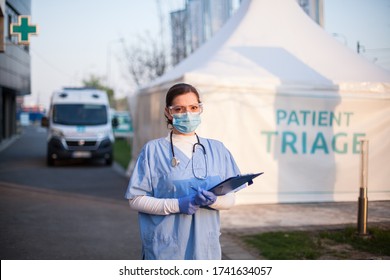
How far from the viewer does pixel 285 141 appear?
9.46 m

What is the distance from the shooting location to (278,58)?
33.1 feet

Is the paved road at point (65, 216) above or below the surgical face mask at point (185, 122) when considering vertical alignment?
below

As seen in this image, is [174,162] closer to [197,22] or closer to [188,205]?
[188,205]

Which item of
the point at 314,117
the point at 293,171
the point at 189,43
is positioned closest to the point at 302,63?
the point at 314,117

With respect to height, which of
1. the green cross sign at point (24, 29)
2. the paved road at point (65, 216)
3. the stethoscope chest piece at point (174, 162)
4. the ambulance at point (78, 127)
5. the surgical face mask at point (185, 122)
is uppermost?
the green cross sign at point (24, 29)

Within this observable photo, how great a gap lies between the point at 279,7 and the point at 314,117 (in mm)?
2992

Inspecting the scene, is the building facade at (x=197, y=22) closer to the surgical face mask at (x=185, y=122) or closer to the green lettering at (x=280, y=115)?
the green lettering at (x=280, y=115)

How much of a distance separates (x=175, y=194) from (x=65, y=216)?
6.03 meters

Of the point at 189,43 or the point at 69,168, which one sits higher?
the point at 189,43

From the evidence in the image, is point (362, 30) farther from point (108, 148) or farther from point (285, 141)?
point (108, 148)

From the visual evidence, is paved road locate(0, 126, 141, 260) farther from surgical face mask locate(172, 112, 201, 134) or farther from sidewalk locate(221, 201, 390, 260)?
surgical face mask locate(172, 112, 201, 134)

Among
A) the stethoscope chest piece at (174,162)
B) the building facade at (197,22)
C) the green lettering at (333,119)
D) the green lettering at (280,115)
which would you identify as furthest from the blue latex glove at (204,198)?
the building facade at (197,22)

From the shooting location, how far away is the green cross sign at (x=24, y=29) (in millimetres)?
5410

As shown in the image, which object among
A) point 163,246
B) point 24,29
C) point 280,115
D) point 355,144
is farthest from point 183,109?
point 355,144
